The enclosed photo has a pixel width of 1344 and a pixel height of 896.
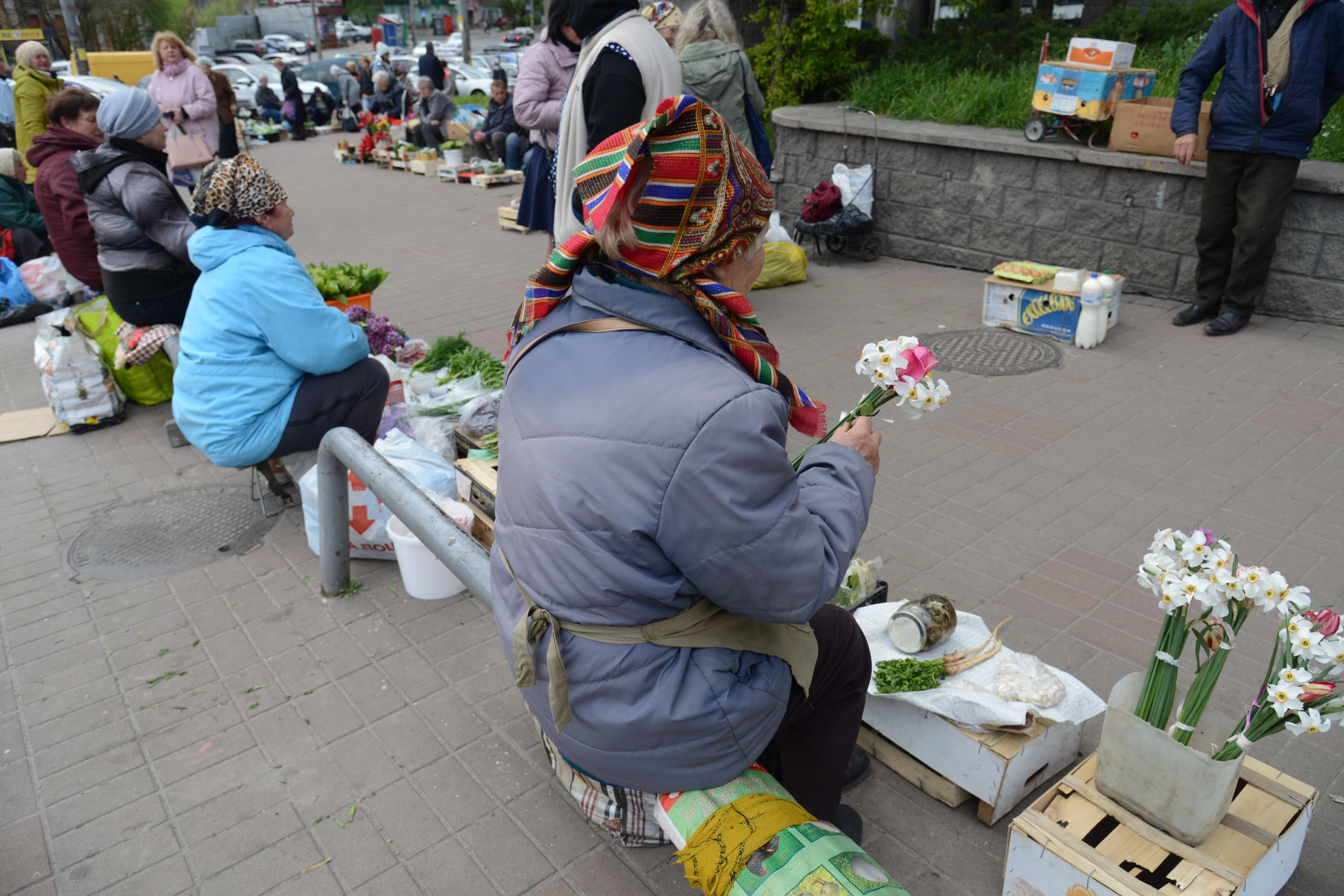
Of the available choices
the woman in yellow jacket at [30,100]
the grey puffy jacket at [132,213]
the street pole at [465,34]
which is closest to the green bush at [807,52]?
the grey puffy jacket at [132,213]

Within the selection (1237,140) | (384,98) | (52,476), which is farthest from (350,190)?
(1237,140)

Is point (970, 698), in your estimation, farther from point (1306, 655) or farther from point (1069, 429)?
point (1069, 429)

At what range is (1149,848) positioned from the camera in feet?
6.79

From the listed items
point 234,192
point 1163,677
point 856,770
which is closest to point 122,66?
point 234,192

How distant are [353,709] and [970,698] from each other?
1983 mm

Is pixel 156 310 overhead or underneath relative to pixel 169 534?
overhead

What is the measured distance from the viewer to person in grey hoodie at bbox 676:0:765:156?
20.5 feet

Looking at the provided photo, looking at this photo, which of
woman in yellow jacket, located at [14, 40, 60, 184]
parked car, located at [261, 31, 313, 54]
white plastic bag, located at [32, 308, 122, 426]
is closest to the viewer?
white plastic bag, located at [32, 308, 122, 426]

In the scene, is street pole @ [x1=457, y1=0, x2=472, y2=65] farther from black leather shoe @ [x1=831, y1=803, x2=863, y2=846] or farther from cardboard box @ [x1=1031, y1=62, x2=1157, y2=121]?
black leather shoe @ [x1=831, y1=803, x2=863, y2=846]

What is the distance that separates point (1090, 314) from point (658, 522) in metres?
5.16

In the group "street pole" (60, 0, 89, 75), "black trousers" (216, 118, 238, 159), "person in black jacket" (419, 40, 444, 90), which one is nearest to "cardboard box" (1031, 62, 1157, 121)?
"black trousers" (216, 118, 238, 159)

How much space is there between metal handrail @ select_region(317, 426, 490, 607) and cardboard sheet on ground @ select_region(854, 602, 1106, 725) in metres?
1.15

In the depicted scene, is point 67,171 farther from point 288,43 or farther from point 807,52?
point 288,43

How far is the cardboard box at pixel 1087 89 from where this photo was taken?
679 cm
